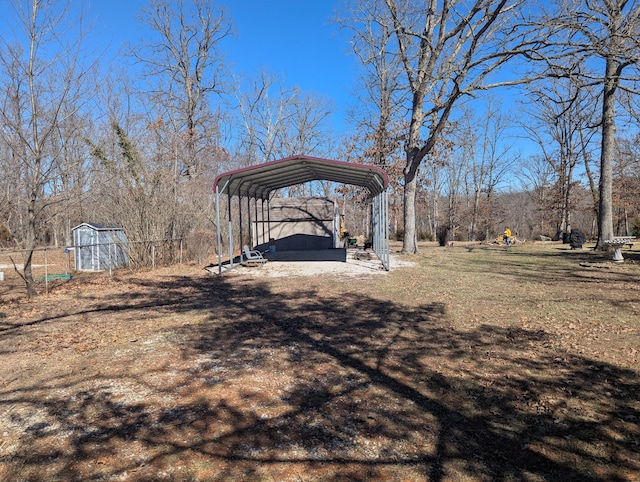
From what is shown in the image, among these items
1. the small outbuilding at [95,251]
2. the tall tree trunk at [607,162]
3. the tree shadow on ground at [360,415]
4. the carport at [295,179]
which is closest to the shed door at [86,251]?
the small outbuilding at [95,251]

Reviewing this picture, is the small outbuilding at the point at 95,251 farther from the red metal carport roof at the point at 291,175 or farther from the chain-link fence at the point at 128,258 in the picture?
the red metal carport roof at the point at 291,175

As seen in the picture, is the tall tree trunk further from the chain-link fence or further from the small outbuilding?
the small outbuilding

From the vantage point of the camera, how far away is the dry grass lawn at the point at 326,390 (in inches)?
109

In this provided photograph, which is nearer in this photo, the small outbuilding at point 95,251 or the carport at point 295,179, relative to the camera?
the carport at point 295,179

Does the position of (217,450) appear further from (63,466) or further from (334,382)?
(334,382)

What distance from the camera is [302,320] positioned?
688 centimetres

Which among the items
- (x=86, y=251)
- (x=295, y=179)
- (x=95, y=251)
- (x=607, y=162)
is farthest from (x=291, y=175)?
(x=607, y=162)

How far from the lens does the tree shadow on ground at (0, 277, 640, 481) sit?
273 centimetres

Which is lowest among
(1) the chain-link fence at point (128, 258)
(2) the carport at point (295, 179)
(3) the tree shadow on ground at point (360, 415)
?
(3) the tree shadow on ground at point (360, 415)

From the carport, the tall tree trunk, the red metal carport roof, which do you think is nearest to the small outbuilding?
the carport

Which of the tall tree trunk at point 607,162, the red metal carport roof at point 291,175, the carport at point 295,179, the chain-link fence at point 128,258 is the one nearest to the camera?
the chain-link fence at point 128,258

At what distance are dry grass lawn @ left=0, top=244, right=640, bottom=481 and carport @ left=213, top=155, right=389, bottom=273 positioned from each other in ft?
18.6

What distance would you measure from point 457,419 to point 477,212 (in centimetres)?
4278

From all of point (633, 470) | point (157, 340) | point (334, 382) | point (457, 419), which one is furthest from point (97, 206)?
point (633, 470)
